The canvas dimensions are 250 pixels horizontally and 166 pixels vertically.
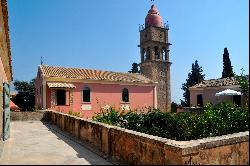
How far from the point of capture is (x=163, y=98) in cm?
3438

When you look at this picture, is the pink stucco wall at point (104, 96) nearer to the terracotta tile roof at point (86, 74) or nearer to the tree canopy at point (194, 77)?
the terracotta tile roof at point (86, 74)

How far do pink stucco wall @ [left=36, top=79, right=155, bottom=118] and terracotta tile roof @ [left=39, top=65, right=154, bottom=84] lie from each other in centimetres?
68

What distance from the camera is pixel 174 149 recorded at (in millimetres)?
4125

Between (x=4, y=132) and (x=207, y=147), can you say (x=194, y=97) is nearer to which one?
(x=4, y=132)

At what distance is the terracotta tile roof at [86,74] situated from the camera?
24.1 m

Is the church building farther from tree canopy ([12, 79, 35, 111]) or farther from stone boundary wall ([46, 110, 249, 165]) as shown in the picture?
stone boundary wall ([46, 110, 249, 165])

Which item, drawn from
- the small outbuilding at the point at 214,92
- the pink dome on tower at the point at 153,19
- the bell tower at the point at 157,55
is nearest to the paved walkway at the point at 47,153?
the small outbuilding at the point at 214,92

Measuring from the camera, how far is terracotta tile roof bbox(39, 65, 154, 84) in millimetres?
24056

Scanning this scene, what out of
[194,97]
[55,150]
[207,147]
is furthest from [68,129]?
[194,97]

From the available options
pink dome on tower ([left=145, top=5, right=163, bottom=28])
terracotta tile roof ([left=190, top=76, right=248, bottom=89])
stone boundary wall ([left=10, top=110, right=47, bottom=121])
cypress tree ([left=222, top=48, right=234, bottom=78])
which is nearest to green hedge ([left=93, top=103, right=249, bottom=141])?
stone boundary wall ([left=10, top=110, right=47, bottom=121])

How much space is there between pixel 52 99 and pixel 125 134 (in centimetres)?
1788

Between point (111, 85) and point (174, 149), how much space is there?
22.1 meters

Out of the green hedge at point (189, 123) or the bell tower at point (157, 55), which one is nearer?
the green hedge at point (189, 123)

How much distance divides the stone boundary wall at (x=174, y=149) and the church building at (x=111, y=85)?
1278 cm
